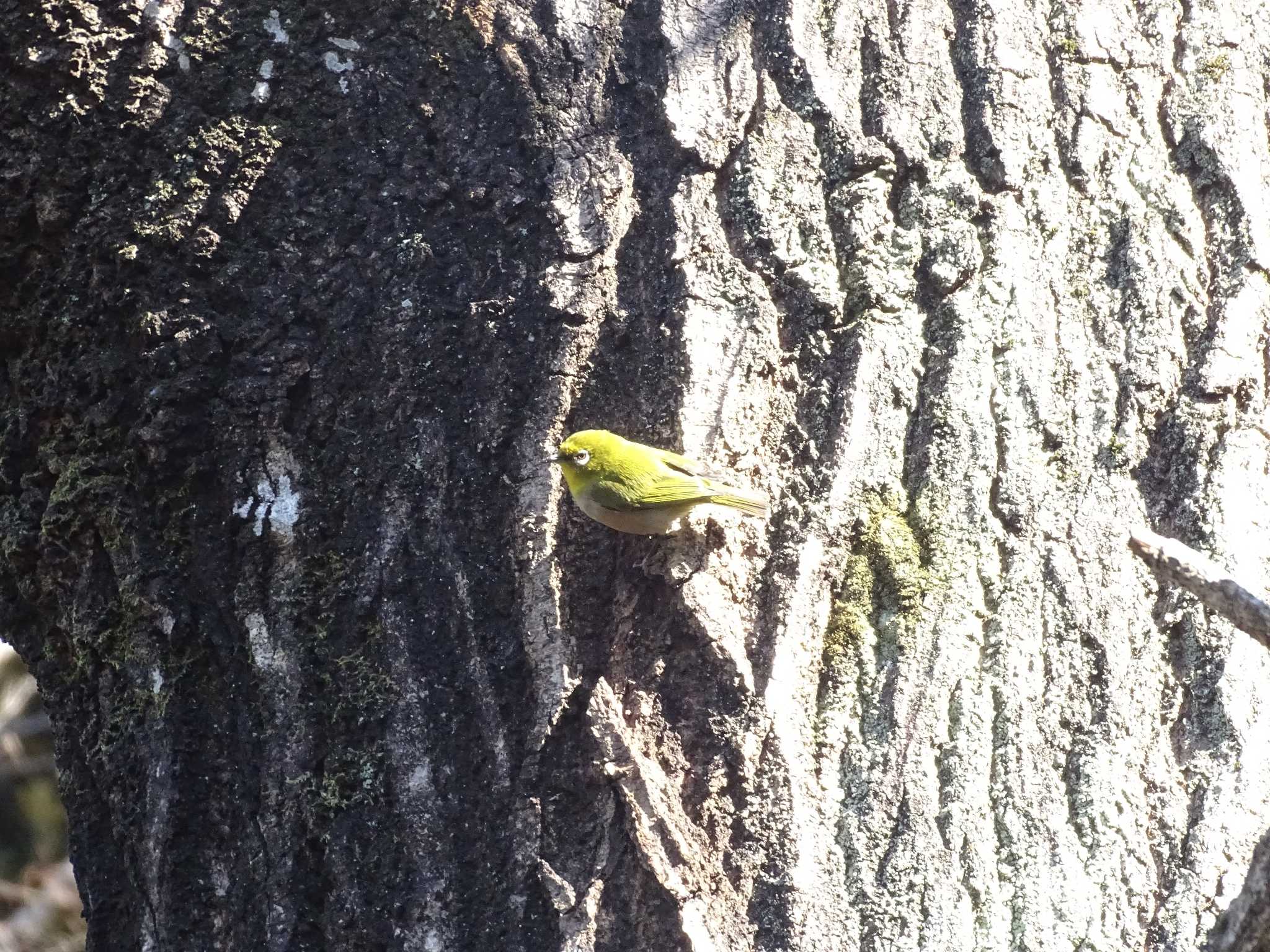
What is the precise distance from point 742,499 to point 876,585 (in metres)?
0.30

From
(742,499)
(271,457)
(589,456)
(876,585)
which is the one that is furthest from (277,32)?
(876,585)

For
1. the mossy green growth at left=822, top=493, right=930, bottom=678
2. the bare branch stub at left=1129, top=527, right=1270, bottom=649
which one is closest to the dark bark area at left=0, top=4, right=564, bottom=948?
the mossy green growth at left=822, top=493, right=930, bottom=678

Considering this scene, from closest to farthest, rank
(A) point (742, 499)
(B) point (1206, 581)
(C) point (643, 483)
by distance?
(B) point (1206, 581) → (C) point (643, 483) → (A) point (742, 499)

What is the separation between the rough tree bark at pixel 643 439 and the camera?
1954mm

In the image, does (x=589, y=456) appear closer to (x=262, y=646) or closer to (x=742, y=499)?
(x=742, y=499)

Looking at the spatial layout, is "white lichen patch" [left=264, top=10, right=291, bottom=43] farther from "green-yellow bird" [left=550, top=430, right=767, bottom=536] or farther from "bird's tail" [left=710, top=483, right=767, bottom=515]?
"bird's tail" [left=710, top=483, right=767, bottom=515]

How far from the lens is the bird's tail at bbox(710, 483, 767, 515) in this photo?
2.15 m

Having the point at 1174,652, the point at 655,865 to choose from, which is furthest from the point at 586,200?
the point at 1174,652

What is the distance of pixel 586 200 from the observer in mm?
2256

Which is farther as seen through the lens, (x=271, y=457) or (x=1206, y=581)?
(x=271, y=457)

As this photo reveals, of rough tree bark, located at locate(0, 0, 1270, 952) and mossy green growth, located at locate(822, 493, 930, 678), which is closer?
rough tree bark, located at locate(0, 0, 1270, 952)

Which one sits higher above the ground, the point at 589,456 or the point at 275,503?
the point at 589,456

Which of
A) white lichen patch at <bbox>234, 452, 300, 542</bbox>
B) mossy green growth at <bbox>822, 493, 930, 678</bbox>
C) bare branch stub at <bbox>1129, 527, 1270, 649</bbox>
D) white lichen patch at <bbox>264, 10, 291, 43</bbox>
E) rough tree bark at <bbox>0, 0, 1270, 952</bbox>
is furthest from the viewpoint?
white lichen patch at <bbox>264, 10, 291, 43</bbox>

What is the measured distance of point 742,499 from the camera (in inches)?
84.7
